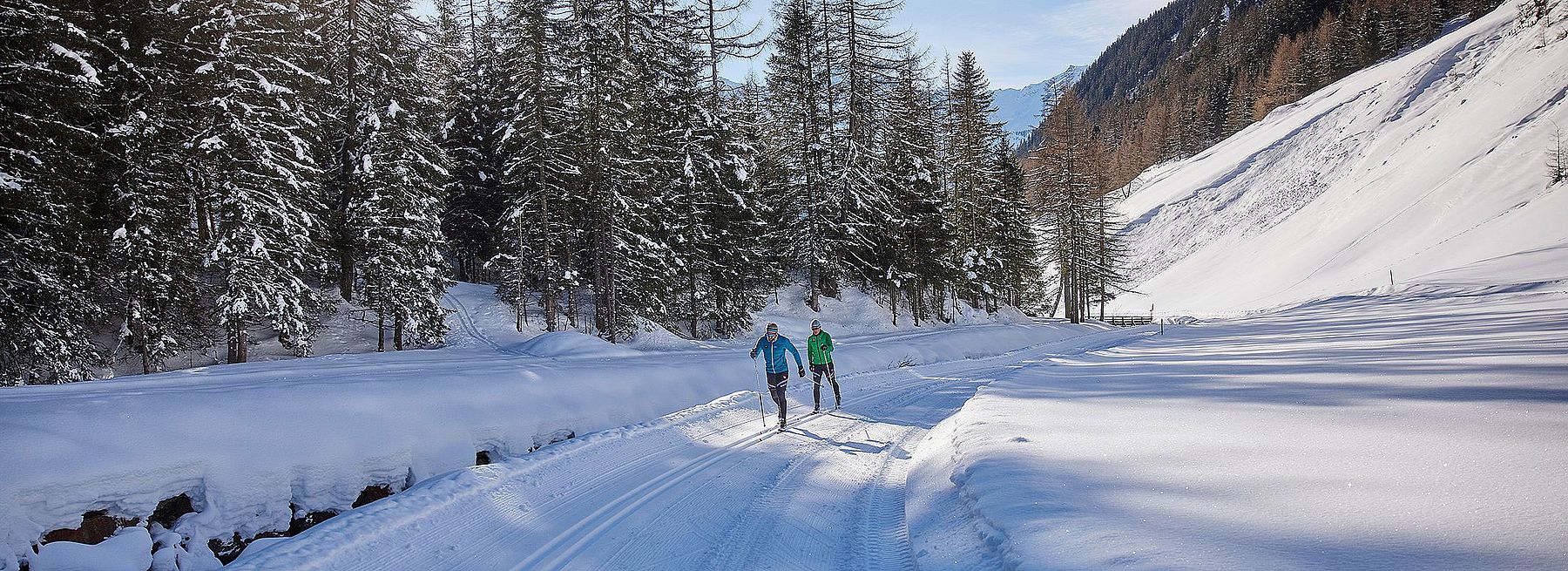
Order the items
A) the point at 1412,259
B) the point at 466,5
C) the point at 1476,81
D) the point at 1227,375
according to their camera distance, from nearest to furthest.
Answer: the point at 1227,375
the point at 1412,259
the point at 466,5
the point at 1476,81

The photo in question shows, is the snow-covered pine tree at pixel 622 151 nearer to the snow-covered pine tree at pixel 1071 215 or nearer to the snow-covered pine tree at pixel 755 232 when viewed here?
the snow-covered pine tree at pixel 755 232

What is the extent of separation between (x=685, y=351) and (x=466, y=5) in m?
43.2

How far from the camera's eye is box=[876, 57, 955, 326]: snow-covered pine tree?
99.9 feet

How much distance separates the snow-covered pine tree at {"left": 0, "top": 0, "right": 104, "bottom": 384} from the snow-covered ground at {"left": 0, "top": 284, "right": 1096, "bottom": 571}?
3829mm

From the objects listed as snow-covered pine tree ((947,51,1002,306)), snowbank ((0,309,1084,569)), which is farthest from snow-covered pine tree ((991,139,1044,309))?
snowbank ((0,309,1084,569))

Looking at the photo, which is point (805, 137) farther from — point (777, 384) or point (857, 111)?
point (777, 384)

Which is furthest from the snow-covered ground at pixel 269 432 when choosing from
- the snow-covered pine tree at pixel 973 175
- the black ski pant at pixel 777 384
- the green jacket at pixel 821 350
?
the snow-covered pine tree at pixel 973 175

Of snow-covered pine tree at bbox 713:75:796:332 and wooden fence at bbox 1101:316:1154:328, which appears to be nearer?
snow-covered pine tree at bbox 713:75:796:332

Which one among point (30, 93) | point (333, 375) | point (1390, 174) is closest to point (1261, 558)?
point (333, 375)

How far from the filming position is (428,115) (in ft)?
78.8

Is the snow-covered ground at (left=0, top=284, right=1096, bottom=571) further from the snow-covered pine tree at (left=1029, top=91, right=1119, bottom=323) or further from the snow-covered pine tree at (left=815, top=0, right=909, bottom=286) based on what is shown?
the snow-covered pine tree at (left=1029, top=91, right=1119, bottom=323)

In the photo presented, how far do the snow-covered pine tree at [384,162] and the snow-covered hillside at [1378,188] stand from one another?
4536 cm

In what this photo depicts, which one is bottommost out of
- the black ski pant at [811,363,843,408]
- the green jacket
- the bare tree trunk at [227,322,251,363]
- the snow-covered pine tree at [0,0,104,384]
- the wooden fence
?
the wooden fence

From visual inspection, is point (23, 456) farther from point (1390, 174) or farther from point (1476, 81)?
point (1476, 81)
